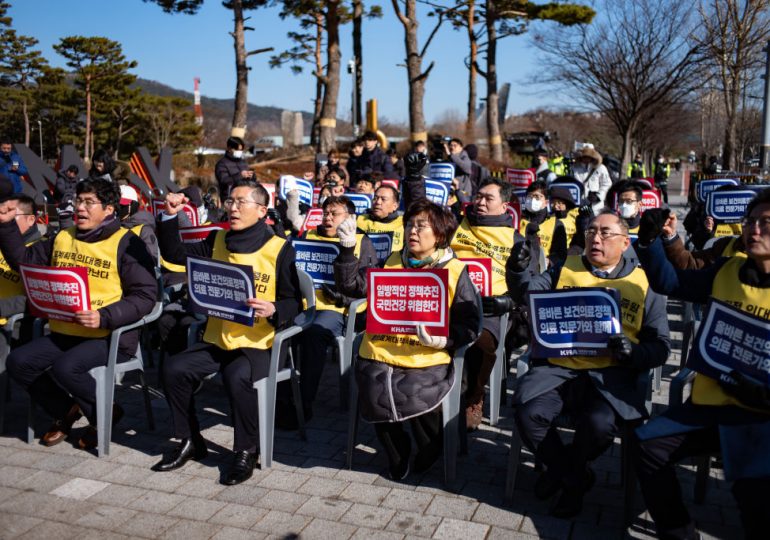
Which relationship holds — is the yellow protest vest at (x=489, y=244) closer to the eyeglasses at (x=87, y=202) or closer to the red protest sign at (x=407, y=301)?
the red protest sign at (x=407, y=301)

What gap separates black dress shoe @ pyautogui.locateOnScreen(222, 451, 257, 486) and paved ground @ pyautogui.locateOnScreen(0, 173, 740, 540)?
5 cm

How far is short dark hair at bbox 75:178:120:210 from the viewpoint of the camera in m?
4.88

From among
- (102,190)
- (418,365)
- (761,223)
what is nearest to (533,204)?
(418,365)

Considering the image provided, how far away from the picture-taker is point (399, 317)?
4215 millimetres

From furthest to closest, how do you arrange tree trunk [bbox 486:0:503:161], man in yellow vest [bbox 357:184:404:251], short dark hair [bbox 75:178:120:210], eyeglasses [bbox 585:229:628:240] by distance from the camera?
1. tree trunk [bbox 486:0:503:161]
2. man in yellow vest [bbox 357:184:404:251]
3. short dark hair [bbox 75:178:120:210]
4. eyeglasses [bbox 585:229:628:240]

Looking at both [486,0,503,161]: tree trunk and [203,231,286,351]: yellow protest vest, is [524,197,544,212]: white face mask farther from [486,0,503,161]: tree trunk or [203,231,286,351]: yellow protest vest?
[486,0,503,161]: tree trunk

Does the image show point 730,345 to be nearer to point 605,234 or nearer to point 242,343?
point 605,234

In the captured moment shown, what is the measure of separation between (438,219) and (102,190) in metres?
2.20

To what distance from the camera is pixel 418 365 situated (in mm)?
4281

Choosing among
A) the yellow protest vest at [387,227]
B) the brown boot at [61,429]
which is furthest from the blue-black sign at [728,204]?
the brown boot at [61,429]

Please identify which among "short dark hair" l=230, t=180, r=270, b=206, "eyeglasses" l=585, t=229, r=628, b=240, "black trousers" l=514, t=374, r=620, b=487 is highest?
"short dark hair" l=230, t=180, r=270, b=206

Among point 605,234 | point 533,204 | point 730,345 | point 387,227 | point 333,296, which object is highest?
point 533,204

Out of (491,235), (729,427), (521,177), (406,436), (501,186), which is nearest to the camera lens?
(729,427)

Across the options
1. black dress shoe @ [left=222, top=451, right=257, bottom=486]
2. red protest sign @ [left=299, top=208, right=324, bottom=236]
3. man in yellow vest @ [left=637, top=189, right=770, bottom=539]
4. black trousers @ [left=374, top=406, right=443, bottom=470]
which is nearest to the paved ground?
black dress shoe @ [left=222, top=451, right=257, bottom=486]
